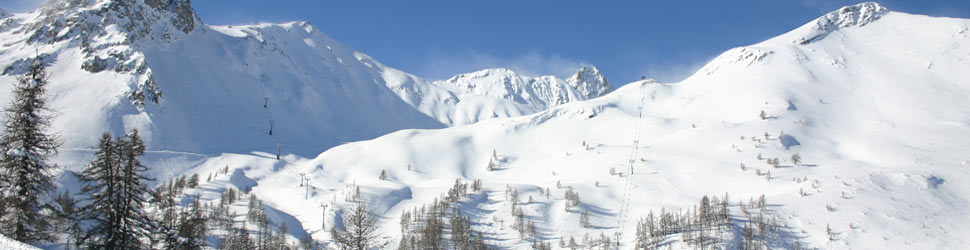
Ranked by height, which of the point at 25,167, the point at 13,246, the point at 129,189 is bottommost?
the point at 13,246

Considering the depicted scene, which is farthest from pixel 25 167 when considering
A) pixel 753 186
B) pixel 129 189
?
pixel 753 186

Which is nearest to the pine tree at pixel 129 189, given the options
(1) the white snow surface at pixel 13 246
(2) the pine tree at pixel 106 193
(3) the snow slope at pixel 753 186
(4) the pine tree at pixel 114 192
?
(4) the pine tree at pixel 114 192

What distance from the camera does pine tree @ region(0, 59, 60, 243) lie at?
2872 cm

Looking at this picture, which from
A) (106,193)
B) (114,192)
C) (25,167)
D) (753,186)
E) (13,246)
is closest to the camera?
(13,246)

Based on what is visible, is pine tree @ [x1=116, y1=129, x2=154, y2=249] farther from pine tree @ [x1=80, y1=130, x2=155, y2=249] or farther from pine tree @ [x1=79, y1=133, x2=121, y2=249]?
pine tree @ [x1=79, y1=133, x2=121, y2=249]

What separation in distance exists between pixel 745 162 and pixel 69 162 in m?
195

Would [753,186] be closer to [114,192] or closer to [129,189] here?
[129,189]

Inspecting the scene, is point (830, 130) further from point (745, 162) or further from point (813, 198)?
point (813, 198)

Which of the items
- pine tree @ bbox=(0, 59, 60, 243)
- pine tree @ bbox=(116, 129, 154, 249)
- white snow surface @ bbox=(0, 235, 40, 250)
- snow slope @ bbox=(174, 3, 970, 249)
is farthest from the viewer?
snow slope @ bbox=(174, 3, 970, 249)

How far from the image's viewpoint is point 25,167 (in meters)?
29.6

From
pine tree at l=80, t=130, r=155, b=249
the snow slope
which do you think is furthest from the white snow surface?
the snow slope

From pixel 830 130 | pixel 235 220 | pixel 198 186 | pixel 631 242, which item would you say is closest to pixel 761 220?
pixel 631 242

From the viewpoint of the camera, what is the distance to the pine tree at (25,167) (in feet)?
94.2

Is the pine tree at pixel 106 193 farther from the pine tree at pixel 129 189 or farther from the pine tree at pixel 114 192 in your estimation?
the pine tree at pixel 129 189
